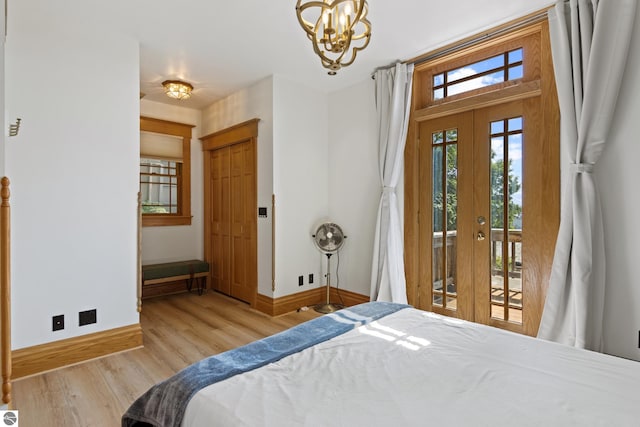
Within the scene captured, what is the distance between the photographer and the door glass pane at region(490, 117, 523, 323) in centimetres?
283

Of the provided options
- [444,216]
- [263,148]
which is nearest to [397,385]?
[444,216]

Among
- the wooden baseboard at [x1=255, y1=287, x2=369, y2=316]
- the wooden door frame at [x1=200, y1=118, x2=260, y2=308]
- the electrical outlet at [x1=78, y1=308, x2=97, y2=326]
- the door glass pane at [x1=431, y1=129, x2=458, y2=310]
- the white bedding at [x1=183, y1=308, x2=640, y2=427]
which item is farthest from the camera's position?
the wooden door frame at [x1=200, y1=118, x2=260, y2=308]

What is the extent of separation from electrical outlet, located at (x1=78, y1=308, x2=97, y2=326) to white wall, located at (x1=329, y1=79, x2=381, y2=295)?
2579 mm

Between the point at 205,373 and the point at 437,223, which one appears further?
the point at 437,223

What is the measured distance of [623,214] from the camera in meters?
2.25

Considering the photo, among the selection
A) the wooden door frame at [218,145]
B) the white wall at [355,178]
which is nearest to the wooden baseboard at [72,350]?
the wooden door frame at [218,145]

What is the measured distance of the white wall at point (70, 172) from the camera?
2.44 metres

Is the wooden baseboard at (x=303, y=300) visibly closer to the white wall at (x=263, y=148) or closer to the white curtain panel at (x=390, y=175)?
the white wall at (x=263, y=148)

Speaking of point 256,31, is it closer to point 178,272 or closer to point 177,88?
point 177,88

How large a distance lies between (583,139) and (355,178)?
2.24 m

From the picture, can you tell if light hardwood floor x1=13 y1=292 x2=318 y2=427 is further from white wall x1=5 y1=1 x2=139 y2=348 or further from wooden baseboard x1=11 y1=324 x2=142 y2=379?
white wall x1=5 y1=1 x2=139 y2=348

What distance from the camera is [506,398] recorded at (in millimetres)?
1108

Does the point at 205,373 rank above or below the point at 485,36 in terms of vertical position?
below

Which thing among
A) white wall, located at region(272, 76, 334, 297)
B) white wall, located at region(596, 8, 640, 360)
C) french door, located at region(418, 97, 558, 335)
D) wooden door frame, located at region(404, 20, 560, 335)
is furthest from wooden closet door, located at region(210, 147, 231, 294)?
white wall, located at region(596, 8, 640, 360)
